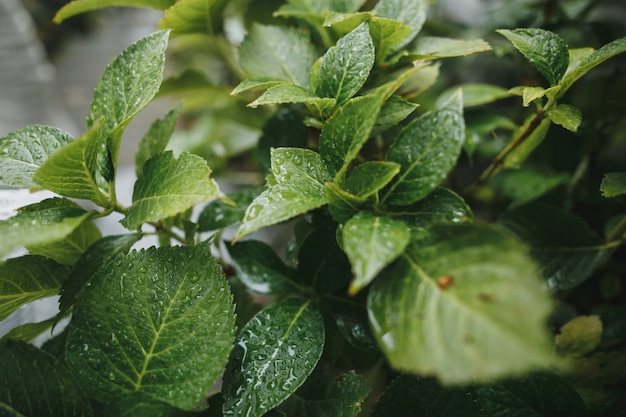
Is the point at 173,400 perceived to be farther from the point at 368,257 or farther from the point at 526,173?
the point at 526,173

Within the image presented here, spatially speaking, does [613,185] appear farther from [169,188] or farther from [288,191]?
[169,188]

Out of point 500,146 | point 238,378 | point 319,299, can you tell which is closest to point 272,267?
point 319,299

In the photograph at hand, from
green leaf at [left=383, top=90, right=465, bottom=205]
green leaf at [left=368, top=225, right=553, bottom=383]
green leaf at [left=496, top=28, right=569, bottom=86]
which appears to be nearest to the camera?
green leaf at [left=368, top=225, right=553, bottom=383]

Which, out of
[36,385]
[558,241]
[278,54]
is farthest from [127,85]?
[558,241]

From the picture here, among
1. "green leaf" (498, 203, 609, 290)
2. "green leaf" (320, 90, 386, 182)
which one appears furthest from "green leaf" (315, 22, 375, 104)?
"green leaf" (498, 203, 609, 290)

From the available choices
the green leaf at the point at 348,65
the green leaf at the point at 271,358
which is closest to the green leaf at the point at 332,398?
the green leaf at the point at 271,358

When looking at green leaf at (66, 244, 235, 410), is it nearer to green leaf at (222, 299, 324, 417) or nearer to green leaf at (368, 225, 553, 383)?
green leaf at (222, 299, 324, 417)
